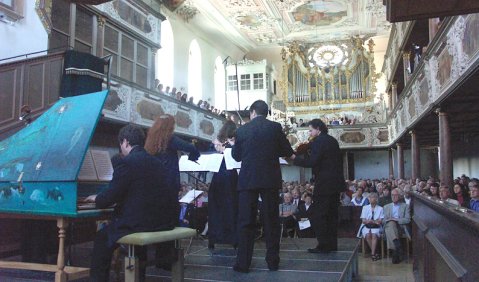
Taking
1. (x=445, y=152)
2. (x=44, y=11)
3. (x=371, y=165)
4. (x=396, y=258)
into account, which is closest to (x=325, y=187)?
(x=396, y=258)

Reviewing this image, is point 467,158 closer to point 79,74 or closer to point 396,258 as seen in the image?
point 396,258

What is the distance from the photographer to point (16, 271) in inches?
178

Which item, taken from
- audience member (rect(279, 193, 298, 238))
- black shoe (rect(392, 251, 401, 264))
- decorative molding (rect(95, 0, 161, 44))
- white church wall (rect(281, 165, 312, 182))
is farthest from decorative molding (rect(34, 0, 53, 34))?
white church wall (rect(281, 165, 312, 182))

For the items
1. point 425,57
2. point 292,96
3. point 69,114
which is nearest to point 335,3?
point 292,96

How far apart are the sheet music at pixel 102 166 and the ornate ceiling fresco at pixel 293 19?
628 inches

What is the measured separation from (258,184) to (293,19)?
21738mm

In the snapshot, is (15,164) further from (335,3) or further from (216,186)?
(335,3)

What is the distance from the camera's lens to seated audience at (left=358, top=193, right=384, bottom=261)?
9227mm

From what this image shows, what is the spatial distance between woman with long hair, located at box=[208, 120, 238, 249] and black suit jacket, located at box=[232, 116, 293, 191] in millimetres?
972

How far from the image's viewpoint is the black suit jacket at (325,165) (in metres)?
5.21

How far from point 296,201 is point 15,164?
27.3ft

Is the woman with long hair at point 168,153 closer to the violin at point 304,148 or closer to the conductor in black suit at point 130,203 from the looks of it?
the conductor in black suit at point 130,203

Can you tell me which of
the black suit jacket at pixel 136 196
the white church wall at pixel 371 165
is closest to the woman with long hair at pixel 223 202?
the black suit jacket at pixel 136 196

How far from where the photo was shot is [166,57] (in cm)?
1980
